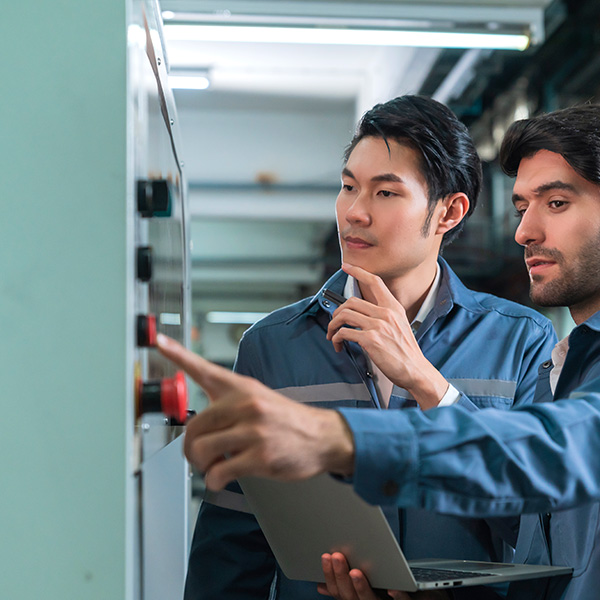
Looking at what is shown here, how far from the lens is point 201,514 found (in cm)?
134

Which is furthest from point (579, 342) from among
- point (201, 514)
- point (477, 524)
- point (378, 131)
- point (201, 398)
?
point (201, 398)

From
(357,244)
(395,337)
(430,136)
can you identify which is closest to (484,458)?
(395,337)

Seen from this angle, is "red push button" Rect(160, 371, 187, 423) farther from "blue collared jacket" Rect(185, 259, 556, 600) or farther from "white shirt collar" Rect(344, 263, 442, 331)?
"white shirt collar" Rect(344, 263, 442, 331)

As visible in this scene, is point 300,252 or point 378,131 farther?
point 300,252

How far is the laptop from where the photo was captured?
793mm

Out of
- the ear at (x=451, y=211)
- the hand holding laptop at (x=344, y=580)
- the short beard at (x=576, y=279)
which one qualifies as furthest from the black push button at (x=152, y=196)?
the ear at (x=451, y=211)

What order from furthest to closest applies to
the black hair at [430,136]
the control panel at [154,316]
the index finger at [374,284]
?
the black hair at [430,136]
the index finger at [374,284]
the control panel at [154,316]

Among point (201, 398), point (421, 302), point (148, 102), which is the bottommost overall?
Answer: point (201, 398)

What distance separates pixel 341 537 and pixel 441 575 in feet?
0.45

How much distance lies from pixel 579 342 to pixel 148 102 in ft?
2.30

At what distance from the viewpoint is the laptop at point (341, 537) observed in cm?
79
